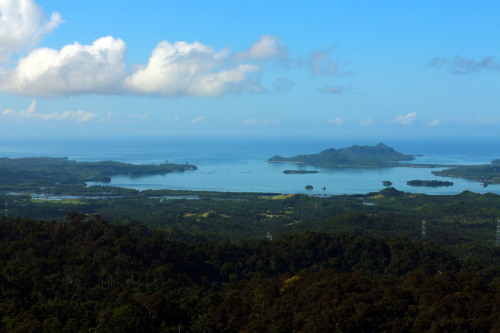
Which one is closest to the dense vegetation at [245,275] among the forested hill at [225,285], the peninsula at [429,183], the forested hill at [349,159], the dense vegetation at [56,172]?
the forested hill at [225,285]

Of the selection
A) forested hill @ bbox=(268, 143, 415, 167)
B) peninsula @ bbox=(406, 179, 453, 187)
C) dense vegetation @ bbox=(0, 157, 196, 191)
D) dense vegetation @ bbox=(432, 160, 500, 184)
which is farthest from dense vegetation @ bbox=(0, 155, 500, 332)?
forested hill @ bbox=(268, 143, 415, 167)

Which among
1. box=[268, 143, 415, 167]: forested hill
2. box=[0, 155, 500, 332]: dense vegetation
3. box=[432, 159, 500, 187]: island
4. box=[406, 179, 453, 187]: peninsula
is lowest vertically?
box=[0, 155, 500, 332]: dense vegetation

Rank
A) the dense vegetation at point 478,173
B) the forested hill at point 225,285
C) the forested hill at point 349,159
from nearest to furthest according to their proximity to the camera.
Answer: the forested hill at point 225,285, the dense vegetation at point 478,173, the forested hill at point 349,159

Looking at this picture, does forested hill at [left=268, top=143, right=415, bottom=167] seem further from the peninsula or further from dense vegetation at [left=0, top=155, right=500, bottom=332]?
dense vegetation at [left=0, top=155, right=500, bottom=332]

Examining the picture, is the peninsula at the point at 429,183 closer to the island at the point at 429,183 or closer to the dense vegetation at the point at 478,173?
the island at the point at 429,183

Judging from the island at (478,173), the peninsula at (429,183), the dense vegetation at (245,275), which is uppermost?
the island at (478,173)

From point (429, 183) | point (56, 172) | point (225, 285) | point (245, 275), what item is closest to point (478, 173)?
point (429, 183)
